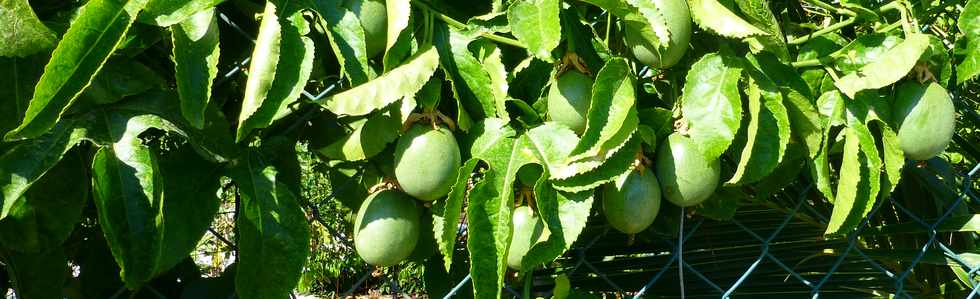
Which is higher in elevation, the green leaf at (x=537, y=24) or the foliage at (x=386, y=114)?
the green leaf at (x=537, y=24)

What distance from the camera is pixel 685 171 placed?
1031mm

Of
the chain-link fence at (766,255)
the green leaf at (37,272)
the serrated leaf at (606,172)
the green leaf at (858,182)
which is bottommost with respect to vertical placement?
the chain-link fence at (766,255)

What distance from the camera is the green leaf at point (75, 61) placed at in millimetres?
755

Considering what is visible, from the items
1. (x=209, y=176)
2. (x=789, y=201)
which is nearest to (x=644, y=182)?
(x=209, y=176)

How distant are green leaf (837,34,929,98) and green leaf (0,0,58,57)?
90cm

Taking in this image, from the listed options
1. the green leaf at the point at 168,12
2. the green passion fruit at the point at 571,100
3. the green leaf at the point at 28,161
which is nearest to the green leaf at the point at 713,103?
the green passion fruit at the point at 571,100

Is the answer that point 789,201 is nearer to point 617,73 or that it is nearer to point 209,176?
point 617,73

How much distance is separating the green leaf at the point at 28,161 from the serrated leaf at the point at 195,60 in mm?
110

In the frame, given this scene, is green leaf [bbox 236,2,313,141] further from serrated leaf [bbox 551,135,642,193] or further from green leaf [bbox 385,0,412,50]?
serrated leaf [bbox 551,135,642,193]

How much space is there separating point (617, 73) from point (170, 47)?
0.48 metres

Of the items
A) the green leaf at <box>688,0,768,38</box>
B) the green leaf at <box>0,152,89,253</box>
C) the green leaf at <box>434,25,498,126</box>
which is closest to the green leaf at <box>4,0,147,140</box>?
the green leaf at <box>0,152,89,253</box>

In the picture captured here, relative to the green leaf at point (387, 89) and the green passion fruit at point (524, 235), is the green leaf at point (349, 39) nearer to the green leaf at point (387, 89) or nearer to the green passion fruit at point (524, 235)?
the green leaf at point (387, 89)

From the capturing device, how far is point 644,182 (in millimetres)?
1030

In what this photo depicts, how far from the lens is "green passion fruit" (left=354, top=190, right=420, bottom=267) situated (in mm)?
973
